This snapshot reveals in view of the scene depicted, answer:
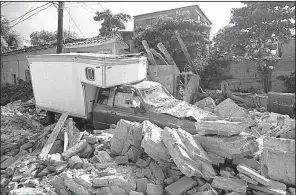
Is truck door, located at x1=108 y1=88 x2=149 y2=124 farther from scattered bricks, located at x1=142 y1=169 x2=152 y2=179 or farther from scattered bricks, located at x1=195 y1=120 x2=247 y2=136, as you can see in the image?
scattered bricks, located at x1=195 y1=120 x2=247 y2=136

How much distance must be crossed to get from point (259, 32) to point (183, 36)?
4405 mm

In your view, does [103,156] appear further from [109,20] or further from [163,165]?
[109,20]

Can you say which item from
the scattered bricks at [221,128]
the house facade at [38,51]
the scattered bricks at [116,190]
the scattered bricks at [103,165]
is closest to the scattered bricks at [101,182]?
the scattered bricks at [116,190]

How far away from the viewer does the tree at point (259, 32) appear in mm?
12359

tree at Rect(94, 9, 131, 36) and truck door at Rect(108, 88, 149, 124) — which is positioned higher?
tree at Rect(94, 9, 131, 36)

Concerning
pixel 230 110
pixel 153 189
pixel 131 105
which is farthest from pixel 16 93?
pixel 153 189

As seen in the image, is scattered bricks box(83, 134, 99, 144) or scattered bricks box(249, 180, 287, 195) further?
scattered bricks box(83, 134, 99, 144)

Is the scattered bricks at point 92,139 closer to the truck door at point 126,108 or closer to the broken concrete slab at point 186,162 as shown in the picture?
the truck door at point 126,108

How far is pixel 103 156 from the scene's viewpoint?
459cm

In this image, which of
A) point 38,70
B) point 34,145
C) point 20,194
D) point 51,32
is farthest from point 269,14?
point 51,32

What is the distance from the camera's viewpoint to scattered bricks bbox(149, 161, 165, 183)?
3.86 meters

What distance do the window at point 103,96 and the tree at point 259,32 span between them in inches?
388

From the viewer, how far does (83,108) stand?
676cm

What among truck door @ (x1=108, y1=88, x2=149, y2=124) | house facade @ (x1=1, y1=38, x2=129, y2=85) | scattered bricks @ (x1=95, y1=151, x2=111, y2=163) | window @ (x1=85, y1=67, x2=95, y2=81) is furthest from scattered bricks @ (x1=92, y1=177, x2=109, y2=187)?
house facade @ (x1=1, y1=38, x2=129, y2=85)
